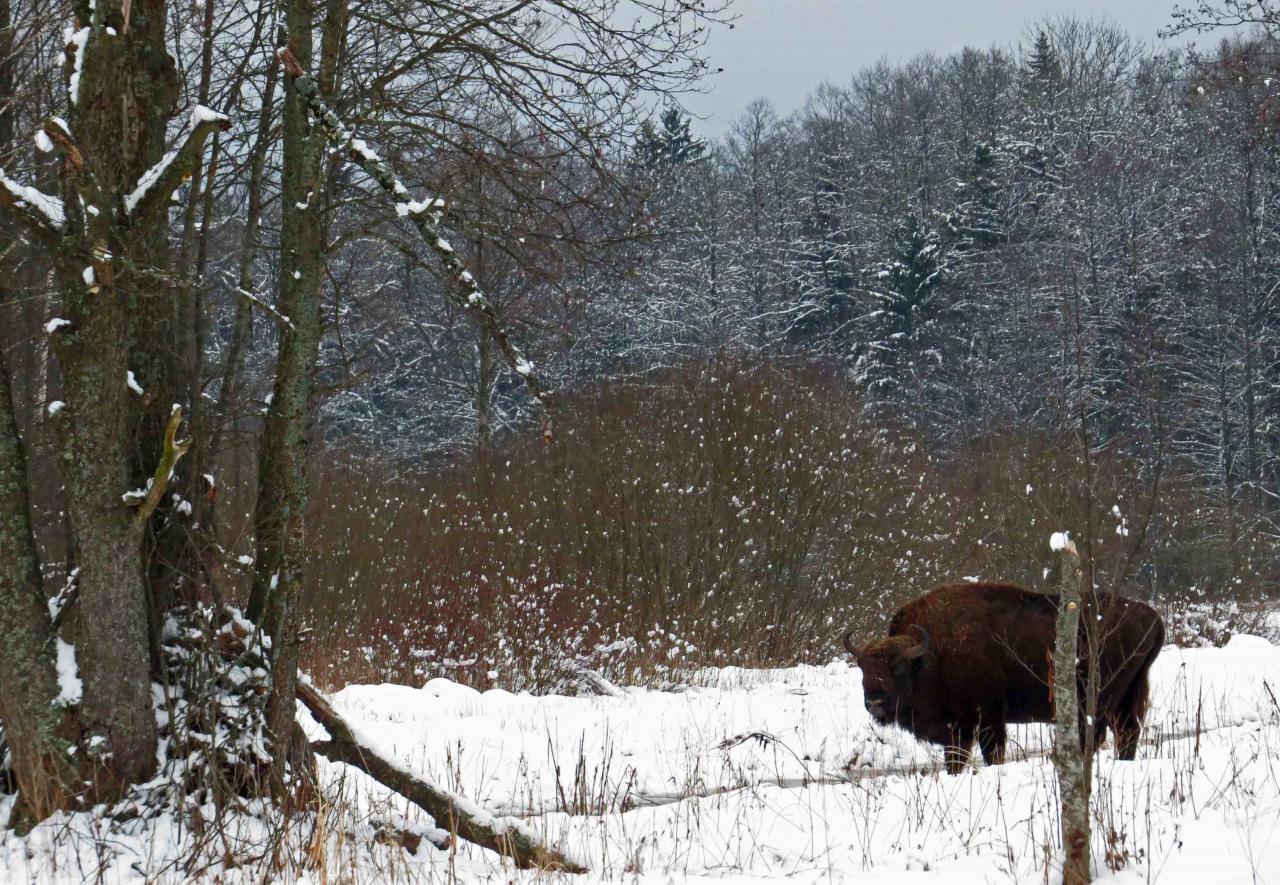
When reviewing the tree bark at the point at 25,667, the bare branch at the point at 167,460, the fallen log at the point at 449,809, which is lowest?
the fallen log at the point at 449,809

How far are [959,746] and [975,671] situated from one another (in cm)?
56

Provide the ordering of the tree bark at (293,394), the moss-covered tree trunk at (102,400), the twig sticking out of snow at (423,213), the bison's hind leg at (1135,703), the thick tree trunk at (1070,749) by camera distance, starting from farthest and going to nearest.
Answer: the bison's hind leg at (1135,703)
the tree bark at (293,394)
the twig sticking out of snow at (423,213)
the moss-covered tree trunk at (102,400)
the thick tree trunk at (1070,749)

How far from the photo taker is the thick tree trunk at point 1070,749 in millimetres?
4285

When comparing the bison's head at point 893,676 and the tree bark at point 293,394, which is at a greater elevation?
the tree bark at point 293,394

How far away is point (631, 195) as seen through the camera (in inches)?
278

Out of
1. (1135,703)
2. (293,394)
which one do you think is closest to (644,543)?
(1135,703)

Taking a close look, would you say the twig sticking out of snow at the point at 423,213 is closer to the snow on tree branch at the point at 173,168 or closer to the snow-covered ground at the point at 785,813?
the snow on tree branch at the point at 173,168

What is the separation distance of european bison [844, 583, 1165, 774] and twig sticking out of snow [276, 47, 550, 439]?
4.16m

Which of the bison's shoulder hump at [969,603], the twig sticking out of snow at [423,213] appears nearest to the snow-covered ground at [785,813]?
the bison's shoulder hump at [969,603]

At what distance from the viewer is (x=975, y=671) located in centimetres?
837

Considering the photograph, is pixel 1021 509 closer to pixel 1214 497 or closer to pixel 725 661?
pixel 725 661

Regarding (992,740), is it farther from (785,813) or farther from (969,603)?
(785,813)

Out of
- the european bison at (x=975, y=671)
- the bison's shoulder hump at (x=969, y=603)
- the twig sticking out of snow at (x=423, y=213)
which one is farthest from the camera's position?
the bison's shoulder hump at (x=969, y=603)

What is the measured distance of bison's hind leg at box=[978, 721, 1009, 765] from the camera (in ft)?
27.1
